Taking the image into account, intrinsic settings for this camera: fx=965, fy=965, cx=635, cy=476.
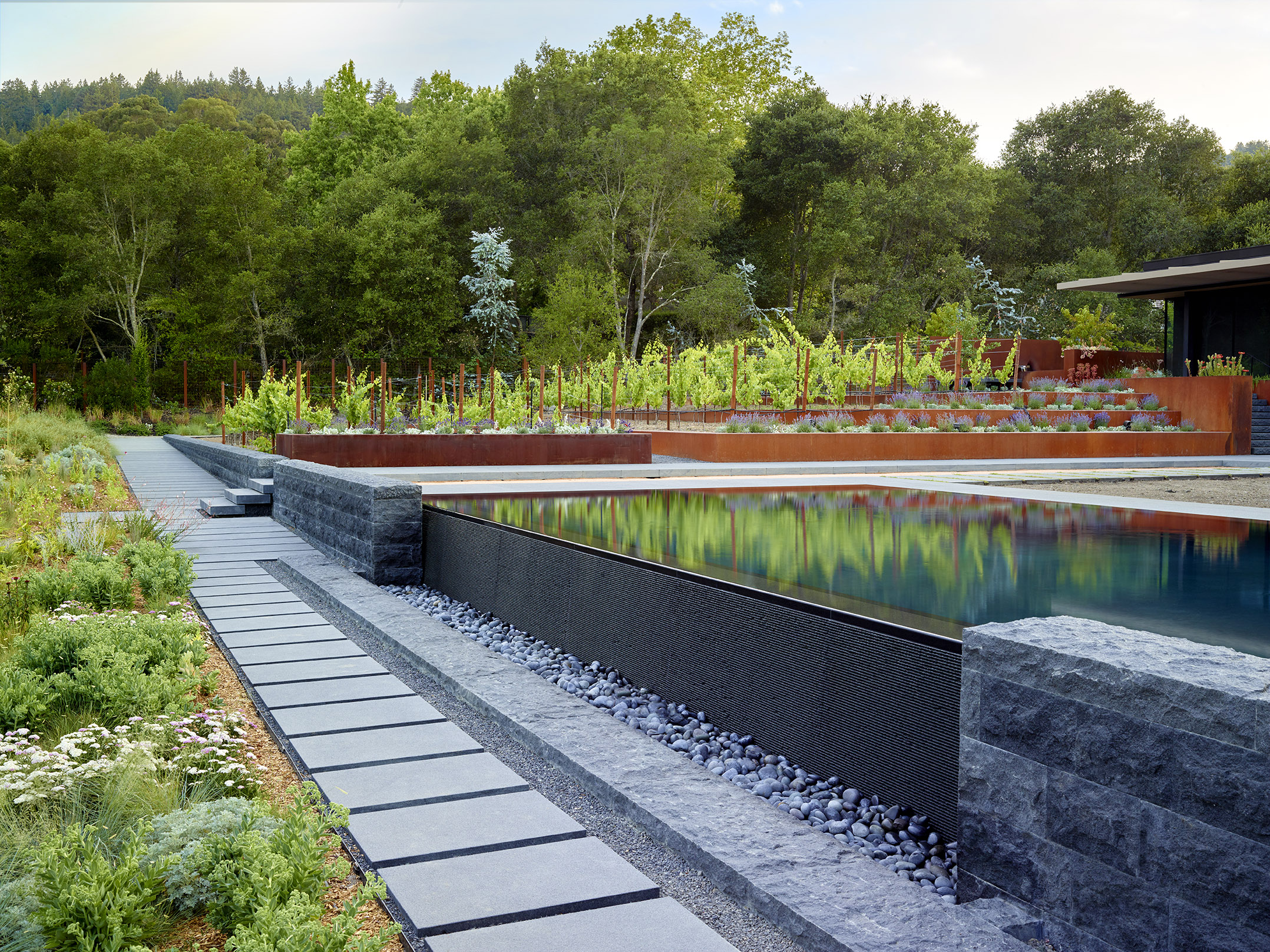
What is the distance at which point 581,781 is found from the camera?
283 cm

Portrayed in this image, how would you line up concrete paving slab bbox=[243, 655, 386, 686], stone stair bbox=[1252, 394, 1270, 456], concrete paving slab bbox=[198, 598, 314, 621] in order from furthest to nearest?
1. stone stair bbox=[1252, 394, 1270, 456]
2. concrete paving slab bbox=[198, 598, 314, 621]
3. concrete paving slab bbox=[243, 655, 386, 686]

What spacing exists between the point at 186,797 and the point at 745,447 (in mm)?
11244

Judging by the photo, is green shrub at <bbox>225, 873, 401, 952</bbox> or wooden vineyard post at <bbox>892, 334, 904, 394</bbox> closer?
green shrub at <bbox>225, 873, 401, 952</bbox>

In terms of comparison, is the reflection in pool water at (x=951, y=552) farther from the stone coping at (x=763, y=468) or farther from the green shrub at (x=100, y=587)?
the stone coping at (x=763, y=468)

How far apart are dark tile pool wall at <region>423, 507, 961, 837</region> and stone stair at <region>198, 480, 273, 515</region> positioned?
498 cm

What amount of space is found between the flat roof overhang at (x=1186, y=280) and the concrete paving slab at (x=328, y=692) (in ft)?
68.0

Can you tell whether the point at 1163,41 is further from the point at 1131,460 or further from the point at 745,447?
the point at 745,447

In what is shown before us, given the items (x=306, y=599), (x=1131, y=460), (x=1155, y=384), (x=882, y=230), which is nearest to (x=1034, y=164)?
(x=882, y=230)

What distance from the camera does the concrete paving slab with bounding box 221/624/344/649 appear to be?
14.5 ft

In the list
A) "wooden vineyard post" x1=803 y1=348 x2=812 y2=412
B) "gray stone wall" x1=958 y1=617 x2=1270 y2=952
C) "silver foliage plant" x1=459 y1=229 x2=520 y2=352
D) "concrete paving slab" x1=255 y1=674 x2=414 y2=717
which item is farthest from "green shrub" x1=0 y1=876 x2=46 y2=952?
"silver foliage plant" x1=459 y1=229 x2=520 y2=352

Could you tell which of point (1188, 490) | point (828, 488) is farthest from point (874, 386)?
point (828, 488)

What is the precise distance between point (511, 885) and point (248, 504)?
7999 millimetres

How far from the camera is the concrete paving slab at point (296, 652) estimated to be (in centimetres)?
414

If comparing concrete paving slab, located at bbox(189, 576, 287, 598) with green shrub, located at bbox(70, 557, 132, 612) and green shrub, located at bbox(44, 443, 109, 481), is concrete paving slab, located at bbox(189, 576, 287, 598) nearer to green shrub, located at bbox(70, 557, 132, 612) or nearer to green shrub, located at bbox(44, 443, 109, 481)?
green shrub, located at bbox(70, 557, 132, 612)
